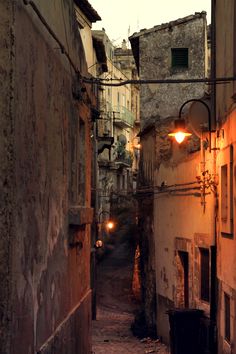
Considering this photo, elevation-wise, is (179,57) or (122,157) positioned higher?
(179,57)

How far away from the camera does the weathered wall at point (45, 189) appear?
644 centimetres

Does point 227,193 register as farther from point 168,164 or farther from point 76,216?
point 168,164

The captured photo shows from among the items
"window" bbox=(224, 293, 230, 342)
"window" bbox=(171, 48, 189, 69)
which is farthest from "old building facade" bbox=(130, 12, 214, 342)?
"window" bbox=(224, 293, 230, 342)

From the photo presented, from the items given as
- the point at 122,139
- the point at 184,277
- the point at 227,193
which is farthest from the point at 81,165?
the point at 122,139

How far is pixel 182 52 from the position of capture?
25.1 m

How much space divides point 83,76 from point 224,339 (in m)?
5.21

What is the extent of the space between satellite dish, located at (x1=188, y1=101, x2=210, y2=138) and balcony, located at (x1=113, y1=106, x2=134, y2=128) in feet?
102

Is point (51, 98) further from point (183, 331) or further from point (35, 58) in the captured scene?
point (183, 331)

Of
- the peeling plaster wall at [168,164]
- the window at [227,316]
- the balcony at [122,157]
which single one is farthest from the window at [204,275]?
the balcony at [122,157]

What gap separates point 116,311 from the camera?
81.7 feet

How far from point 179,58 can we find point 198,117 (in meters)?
12.8

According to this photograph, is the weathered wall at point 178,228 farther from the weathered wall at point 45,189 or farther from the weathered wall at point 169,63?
the weathered wall at point 169,63

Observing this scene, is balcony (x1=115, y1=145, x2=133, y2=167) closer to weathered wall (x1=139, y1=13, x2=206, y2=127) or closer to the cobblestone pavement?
the cobblestone pavement

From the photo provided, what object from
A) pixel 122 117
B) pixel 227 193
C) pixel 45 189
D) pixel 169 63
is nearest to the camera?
pixel 45 189
